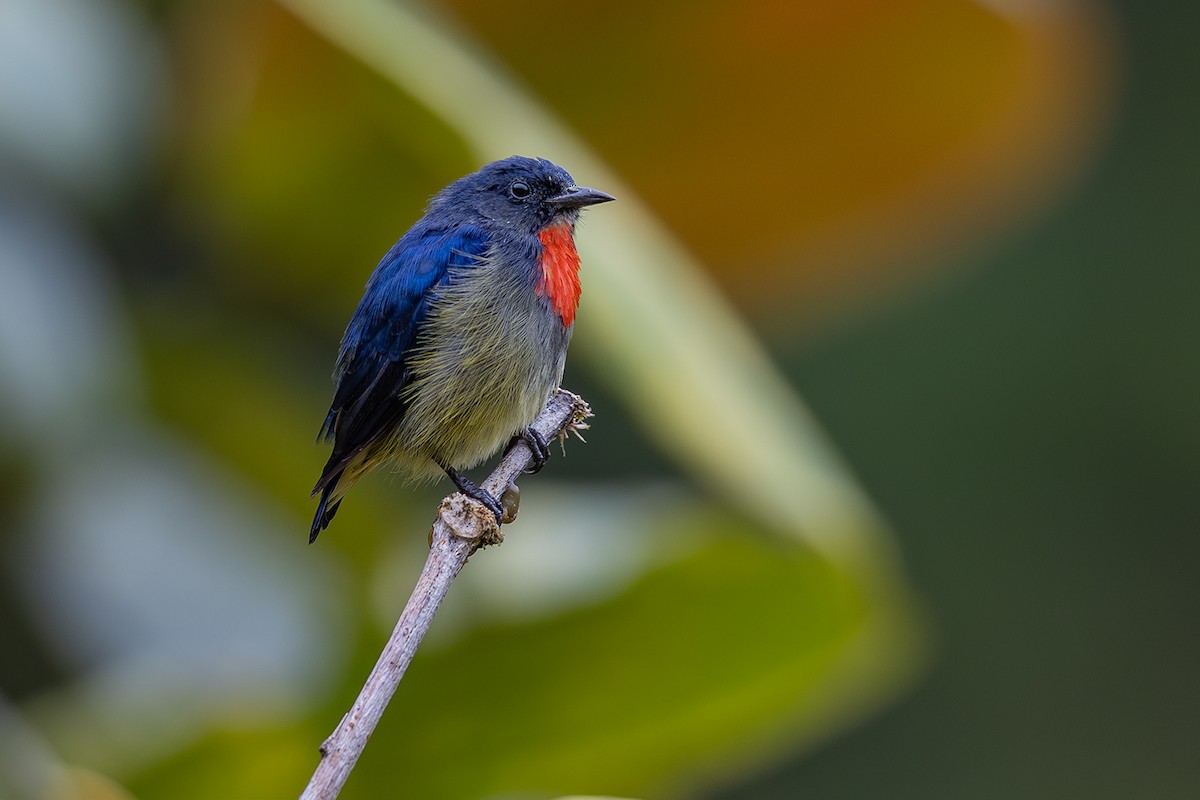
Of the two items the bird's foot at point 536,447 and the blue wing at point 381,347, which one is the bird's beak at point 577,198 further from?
the bird's foot at point 536,447

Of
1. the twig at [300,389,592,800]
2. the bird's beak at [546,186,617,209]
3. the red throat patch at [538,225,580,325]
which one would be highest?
the bird's beak at [546,186,617,209]

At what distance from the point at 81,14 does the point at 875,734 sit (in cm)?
774

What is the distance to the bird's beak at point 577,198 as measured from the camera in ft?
7.32

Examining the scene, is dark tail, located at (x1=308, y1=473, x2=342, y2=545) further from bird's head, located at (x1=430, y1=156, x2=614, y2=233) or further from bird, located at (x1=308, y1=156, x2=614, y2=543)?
bird's head, located at (x1=430, y1=156, x2=614, y2=233)

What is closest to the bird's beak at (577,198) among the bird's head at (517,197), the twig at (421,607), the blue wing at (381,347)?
the bird's head at (517,197)

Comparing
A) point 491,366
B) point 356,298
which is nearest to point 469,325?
point 491,366

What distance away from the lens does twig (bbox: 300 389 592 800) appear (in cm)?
138

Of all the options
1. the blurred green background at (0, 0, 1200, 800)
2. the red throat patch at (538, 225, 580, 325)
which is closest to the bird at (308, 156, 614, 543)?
the red throat patch at (538, 225, 580, 325)

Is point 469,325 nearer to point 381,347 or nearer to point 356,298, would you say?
point 381,347

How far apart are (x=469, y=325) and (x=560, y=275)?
0.18 meters

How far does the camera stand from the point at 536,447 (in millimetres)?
2266

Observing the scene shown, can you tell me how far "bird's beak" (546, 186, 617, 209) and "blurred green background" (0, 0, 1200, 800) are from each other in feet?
0.91

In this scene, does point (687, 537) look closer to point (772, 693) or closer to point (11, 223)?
point (772, 693)

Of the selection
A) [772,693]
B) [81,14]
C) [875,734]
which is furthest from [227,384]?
[875,734]
